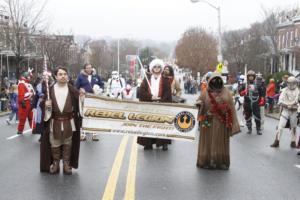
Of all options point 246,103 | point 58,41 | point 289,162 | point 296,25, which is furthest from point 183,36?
point 289,162

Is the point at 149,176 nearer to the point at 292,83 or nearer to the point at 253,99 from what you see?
the point at 292,83

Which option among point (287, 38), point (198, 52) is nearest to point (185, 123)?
point (287, 38)

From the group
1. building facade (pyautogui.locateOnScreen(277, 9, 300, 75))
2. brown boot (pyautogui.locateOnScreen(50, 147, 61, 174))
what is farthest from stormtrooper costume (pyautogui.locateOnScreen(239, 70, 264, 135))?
building facade (pyautogui.locateOnScreen(277, 9, 300, 75))

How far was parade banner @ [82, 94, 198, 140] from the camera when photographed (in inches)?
354

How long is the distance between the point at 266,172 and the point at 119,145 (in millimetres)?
4334

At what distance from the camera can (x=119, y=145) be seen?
12.4 meters

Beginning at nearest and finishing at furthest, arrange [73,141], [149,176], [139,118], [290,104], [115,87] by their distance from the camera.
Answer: [149,176]
[73,141]
[139,118]
[290,104]
[115,87]

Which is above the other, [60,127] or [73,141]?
[60,127]

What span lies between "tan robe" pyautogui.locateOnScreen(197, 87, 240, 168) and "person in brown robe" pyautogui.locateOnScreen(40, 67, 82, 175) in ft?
7.41

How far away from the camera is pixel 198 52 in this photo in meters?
78.0

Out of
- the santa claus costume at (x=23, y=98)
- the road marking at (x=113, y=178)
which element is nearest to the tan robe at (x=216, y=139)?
the road marking at (x=113, y=178)

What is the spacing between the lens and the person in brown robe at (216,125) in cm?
897

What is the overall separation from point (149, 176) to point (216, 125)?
1.54 meters

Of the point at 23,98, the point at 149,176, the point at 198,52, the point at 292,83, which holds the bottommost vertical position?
the point at 149,176
